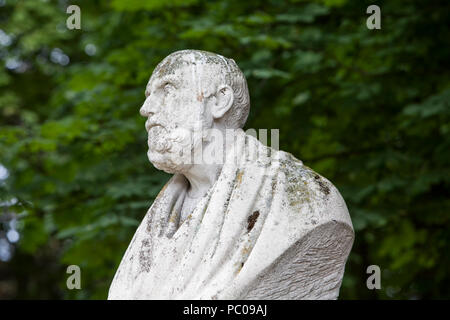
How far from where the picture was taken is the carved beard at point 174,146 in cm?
450

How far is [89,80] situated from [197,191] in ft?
15.8

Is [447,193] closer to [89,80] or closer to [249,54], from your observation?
[249,54]

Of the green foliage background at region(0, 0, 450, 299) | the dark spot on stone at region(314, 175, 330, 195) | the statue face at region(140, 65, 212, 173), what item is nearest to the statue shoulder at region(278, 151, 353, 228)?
the dark spot on stone at region(314, 175, 330, 195)

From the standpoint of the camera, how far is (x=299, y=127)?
28.6ft

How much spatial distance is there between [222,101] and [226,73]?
6.2 inches

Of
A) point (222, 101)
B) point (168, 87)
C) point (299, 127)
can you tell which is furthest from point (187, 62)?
point (299, 127)

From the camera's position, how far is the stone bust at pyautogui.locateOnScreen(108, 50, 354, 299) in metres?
4.19

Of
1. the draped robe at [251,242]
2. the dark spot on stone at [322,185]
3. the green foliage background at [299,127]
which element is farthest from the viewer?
the green foliage background at [299,127]

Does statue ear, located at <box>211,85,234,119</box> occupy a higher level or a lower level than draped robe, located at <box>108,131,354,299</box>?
higher

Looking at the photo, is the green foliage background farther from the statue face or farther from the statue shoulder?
the statue shoulder

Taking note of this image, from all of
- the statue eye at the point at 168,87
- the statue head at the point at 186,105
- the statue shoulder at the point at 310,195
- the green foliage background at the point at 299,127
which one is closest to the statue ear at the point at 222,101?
the statue head at the point at 186,105

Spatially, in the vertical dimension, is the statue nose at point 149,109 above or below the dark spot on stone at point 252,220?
above

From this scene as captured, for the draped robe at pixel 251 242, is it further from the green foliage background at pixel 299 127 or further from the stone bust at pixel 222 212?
the green foliage background at pixel 299 127

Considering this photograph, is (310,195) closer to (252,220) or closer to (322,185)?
(322,185)
